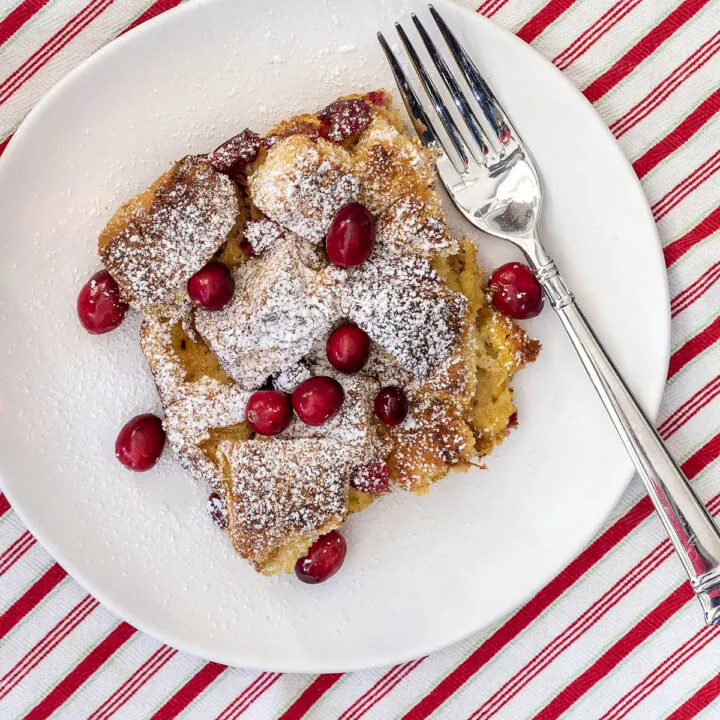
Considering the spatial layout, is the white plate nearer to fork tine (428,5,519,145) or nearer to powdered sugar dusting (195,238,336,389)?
fork tine (428,5,519,145)

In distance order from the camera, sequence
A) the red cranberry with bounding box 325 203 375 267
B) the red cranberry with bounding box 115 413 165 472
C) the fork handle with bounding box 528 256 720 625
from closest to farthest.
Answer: the red cranberry with bounding box 325 203 375 267
the fork handle with bounding box 528 256 720 625
the red cranberry with bounding box 115 413 165 472

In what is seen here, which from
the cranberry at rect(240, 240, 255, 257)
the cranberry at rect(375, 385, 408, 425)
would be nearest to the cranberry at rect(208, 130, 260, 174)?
the cranberry at rect(240, 240, 255, 257)

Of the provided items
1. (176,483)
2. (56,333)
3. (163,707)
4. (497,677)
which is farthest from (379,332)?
(163,707)

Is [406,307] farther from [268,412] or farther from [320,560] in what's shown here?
[320,560]

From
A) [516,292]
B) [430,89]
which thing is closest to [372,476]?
Answer: [516,292]

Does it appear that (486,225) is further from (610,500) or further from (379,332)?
(610,500)
